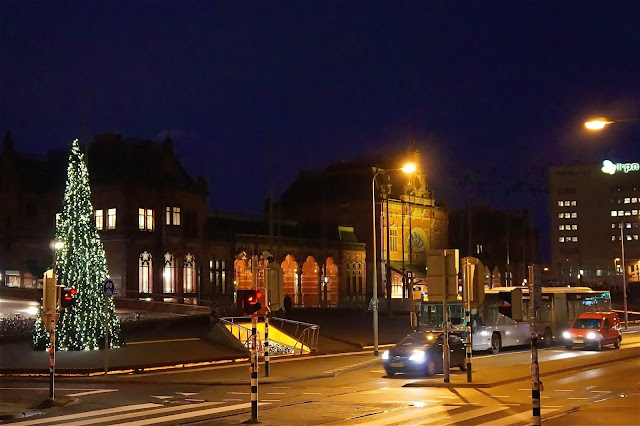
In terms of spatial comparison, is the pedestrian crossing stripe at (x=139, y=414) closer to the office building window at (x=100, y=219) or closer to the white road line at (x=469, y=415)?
the white road line at (x=469, y=415)

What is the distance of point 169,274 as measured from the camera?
6806cm

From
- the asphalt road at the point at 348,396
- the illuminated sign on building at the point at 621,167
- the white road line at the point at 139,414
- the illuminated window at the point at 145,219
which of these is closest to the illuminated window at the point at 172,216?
the illuminated window at the point at 145,219

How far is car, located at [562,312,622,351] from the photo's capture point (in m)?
37.5

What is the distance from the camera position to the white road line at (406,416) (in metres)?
16.3

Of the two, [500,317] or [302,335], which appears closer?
[500,317]

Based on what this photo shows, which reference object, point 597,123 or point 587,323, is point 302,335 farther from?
point 597,123

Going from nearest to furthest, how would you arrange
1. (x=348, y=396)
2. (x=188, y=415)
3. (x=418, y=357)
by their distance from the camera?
(x=188, y=415) → (x=348, y=396) → (x=418, y=357)

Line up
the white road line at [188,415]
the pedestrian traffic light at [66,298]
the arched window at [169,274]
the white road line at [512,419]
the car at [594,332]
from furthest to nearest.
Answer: the arched window at [169,274], the car at [594,332], the pedestrian traffic light at [66,298], the white road line at [188,415], the white road line at [512,419]

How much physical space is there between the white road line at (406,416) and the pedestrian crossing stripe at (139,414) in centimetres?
381

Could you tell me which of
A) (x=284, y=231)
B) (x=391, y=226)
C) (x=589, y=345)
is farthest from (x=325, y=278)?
(x=589, y=345)

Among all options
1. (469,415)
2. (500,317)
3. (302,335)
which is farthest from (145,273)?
(469,415)

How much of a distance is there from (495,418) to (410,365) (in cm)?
997

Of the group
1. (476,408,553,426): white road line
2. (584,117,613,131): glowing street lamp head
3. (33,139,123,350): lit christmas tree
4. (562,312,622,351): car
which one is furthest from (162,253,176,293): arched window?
(584,117,613,131): glowing street lamp head

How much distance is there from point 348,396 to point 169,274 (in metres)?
48.3
